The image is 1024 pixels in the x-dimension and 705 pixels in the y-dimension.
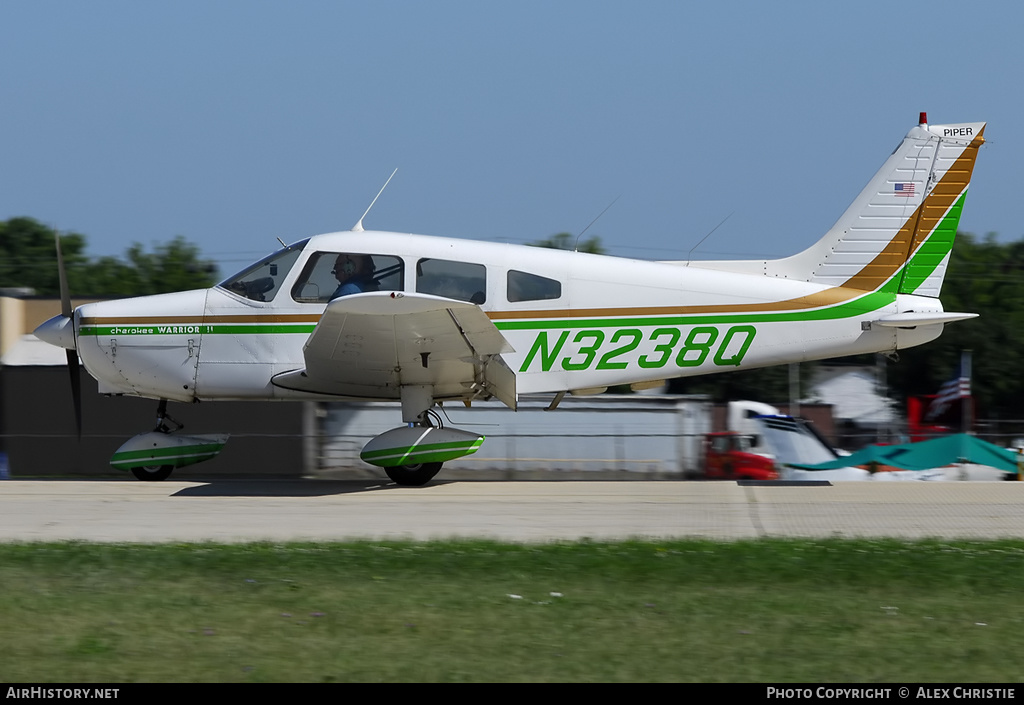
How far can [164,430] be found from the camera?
11555 mm

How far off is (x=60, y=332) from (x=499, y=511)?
5.45 meters

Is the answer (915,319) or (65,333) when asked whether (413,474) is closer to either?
(65,333)

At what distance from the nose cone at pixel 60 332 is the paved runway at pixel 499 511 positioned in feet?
4.94

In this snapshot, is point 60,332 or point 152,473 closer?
point 60,332

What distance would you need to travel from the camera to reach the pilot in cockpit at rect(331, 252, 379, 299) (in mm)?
10586

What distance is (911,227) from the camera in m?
11.2

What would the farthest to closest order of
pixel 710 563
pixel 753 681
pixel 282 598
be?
1. pixel 710 563
2. pixel 282 598
3. pixel 753 681

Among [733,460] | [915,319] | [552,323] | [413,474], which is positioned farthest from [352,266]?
[733,460]

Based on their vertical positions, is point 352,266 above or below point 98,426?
above

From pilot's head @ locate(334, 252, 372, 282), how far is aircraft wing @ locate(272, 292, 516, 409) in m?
0.76

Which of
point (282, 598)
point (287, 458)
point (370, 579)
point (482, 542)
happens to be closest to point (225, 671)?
point (282, 598)

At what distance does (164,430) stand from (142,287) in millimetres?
39606

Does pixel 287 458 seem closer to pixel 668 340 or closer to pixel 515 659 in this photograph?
pixel 668 340

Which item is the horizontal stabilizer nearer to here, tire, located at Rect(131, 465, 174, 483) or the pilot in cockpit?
the pilot in cockpit
